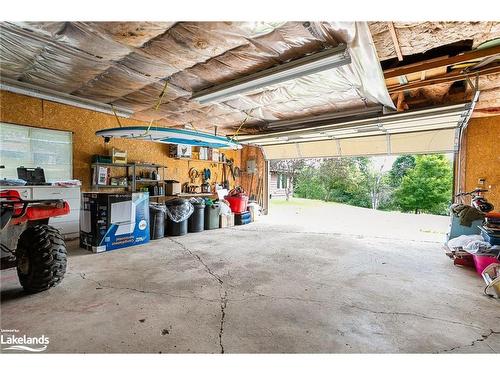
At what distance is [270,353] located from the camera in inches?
64.9

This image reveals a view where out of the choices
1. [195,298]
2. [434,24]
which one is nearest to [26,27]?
[195,298]

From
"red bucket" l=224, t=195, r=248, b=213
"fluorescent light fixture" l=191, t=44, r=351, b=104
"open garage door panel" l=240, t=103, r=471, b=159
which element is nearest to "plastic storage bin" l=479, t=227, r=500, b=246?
"open garage door panel" l=240, t=103, r=471, b=159

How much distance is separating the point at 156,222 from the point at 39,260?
2709mm

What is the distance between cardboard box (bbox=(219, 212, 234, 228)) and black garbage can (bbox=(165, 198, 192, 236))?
1.29m

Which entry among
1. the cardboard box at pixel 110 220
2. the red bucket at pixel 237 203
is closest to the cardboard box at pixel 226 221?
the red bucket at pixel 237 203

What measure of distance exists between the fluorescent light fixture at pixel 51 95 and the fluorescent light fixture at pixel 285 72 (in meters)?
2.54

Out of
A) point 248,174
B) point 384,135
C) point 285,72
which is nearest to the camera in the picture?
point 285,72

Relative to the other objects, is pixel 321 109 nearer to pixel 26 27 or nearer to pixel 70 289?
pixel 26 27

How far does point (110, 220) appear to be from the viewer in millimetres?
4133

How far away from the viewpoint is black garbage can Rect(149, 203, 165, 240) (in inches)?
198

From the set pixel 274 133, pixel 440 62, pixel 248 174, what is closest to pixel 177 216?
pixel 274 133

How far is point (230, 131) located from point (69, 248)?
17.2ft

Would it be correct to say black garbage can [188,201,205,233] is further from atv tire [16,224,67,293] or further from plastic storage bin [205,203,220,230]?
atv tire [16,224,67,293]

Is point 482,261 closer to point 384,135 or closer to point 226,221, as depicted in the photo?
point 384,135
